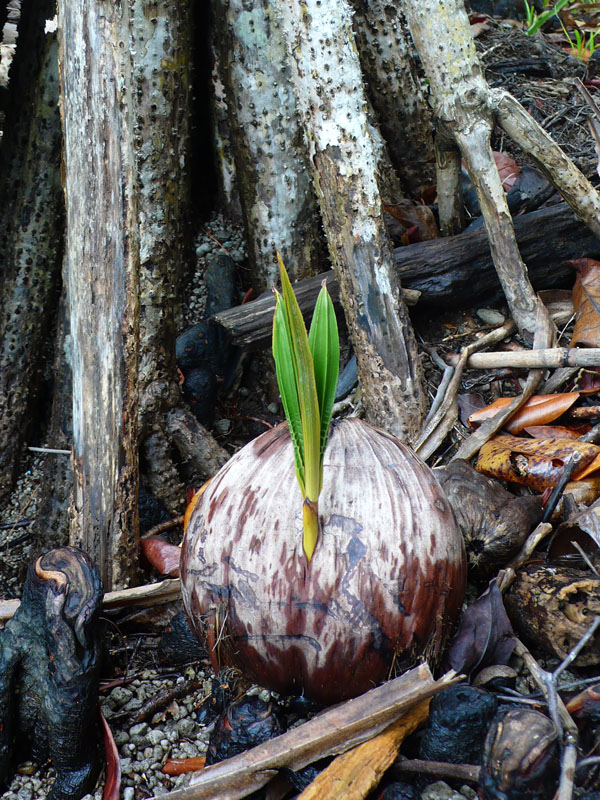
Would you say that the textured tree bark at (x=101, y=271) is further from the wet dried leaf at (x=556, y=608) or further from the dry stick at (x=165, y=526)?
the wet dried leaf at (x=556, y=608)

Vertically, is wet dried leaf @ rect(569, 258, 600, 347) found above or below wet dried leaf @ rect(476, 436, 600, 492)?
above

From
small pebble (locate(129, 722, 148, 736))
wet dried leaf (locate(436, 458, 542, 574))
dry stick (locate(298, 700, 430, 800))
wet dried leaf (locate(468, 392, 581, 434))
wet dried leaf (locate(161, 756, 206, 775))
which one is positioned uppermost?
wet dried leaf (locate(468, 392, 581, 434))

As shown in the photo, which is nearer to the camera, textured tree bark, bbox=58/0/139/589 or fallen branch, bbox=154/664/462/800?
fallen branch, bbox=154/664/462/800

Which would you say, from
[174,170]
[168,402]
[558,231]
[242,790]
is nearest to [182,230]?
[174,170]

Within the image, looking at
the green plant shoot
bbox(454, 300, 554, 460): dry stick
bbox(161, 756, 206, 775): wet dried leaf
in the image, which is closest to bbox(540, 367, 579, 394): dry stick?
bbox(454, 300, 554, 460): dry stick

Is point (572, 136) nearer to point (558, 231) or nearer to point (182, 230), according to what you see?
point (558, 231)

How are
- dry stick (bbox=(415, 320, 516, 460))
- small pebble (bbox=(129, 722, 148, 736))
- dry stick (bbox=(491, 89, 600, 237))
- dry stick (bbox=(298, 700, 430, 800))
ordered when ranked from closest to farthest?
dry stick (bbox=(298, 700, 430, 800)) → small pebble (bbox=(129, 722, 148, 736)) → dry stick (bbox=(415, 320, 516, 460)) → dry stick (bbox=(491, 89, 600, 237))

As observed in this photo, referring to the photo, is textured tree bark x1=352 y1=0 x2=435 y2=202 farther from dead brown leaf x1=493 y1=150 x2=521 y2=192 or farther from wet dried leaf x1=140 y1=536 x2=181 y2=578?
wet dried leaf x1=140 y1=536 x2=181 y2=578
